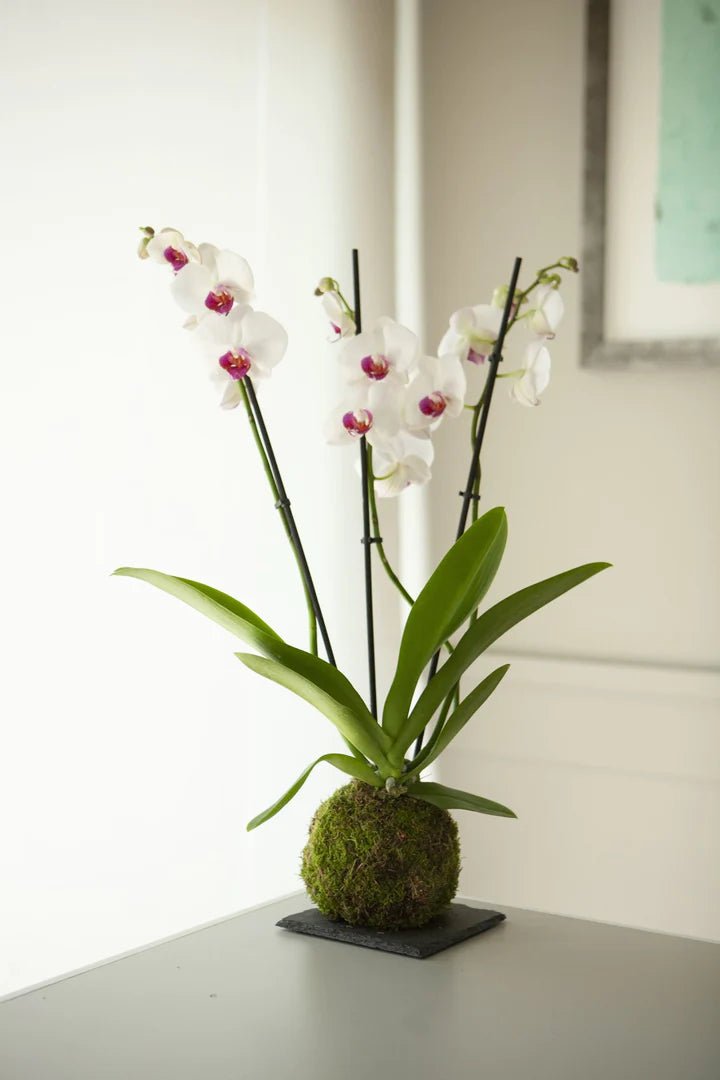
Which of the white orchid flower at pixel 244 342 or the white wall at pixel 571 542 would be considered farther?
the white wall at pixel 571 542

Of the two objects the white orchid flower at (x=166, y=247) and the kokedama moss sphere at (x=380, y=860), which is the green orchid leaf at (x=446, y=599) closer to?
the kokedama moss sphere at (x=380, y=860)

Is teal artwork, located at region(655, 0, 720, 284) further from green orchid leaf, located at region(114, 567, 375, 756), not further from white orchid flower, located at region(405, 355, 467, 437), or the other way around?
green orchid leaf, located at region(114, 567, 375, 756)

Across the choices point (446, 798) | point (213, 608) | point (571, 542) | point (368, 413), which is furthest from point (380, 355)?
point (571, 542)

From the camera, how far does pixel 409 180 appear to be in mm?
1900

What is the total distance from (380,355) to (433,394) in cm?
6

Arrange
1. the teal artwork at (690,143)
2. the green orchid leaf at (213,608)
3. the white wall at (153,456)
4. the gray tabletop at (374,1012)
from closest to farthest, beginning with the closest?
the gray tabletop at (374,1012) → the green orchid leaf at (213,608) → the white wall at (153,456) → the teal artwork at (690,143)

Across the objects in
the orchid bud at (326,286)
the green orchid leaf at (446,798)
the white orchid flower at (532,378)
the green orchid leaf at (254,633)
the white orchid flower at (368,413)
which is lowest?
the green orchid leaf at (446,798)

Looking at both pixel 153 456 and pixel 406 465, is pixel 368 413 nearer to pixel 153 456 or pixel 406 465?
pixel 406 465

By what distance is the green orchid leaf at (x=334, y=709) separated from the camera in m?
1.03

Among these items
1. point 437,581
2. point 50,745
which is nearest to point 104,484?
point 50,745

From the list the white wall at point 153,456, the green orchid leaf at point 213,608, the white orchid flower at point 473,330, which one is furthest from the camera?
the white wall at point 153,456

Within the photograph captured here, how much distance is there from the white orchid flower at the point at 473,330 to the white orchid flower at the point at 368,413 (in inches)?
4.0

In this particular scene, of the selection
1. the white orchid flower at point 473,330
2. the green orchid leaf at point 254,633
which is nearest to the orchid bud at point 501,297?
the white orchid flower at point 473,330

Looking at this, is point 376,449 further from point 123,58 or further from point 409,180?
point 409,180
